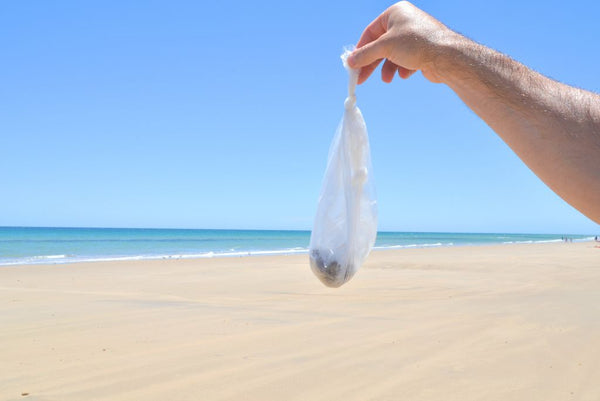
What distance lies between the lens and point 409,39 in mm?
1256

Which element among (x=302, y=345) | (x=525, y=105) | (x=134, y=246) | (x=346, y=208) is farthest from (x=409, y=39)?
(x=134, y=246)

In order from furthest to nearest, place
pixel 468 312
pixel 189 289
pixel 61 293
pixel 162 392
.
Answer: pixel 189 289, pixel 61 293, pixel 468 312, pixel 162 392

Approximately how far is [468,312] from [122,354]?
4263 millimetres

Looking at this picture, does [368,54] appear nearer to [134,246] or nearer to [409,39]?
[409,39]

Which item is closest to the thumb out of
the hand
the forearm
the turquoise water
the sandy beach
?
the hand

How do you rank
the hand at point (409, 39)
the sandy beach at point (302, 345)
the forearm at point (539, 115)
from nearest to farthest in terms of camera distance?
the forearm at point (539, 115) → the hand at point (409, 39) → the sandy beach at point (302, 345)

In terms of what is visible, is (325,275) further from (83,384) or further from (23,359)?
(23,359)

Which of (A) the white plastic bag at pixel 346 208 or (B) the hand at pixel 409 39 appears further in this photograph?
(A) the white plastic bag at pixel 346 208

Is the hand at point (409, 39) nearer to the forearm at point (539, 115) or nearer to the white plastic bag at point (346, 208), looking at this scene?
the forearm at point (539, 115)

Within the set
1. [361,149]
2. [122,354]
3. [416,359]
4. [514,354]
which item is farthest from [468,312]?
[361,149]

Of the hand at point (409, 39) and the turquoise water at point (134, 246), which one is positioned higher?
the hand at point (409, 39)

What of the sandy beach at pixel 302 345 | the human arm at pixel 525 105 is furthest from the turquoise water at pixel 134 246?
the human arm at pixel 525 105

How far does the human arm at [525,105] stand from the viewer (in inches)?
35.5

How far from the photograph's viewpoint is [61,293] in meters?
9.25
